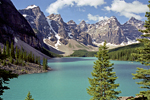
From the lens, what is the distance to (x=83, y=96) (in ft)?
100

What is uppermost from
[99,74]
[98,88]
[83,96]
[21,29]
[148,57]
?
[21,29]

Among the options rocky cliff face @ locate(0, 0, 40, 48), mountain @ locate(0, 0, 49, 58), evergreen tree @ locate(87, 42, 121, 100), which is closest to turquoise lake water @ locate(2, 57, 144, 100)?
evergreen tree @ locate(87, 42, 121, 100)

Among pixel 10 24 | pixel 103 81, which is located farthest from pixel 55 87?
pixel 10 24

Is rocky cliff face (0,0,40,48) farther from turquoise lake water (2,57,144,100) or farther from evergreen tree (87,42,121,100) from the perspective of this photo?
evergreen tree (87,42,121,100)

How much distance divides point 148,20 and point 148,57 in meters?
4.00

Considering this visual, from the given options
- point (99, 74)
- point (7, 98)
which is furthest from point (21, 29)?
point (99, 74)

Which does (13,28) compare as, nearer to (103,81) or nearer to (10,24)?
(10,24)

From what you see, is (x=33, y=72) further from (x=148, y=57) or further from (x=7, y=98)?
(x=148, y=57)

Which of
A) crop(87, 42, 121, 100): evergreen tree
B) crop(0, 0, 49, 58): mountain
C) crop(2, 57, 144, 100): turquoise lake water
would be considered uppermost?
crop(0, 0, 49, 58): mountain

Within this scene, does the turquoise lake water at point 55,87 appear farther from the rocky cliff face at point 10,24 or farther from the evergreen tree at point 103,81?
the rocky cliff face at point 10,24

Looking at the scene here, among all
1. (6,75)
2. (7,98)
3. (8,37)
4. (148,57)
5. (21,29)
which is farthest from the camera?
(21,29)

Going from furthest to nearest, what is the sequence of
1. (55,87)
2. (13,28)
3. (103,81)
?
(13,28)
(55,87)
(103,81)

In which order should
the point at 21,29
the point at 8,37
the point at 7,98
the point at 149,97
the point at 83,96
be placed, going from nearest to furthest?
1. the point at 149,97
2. the point at 7,98
3. the point at 83,96
4. the point at 8,37
5. the point at 21,29

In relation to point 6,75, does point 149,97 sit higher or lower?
lower
